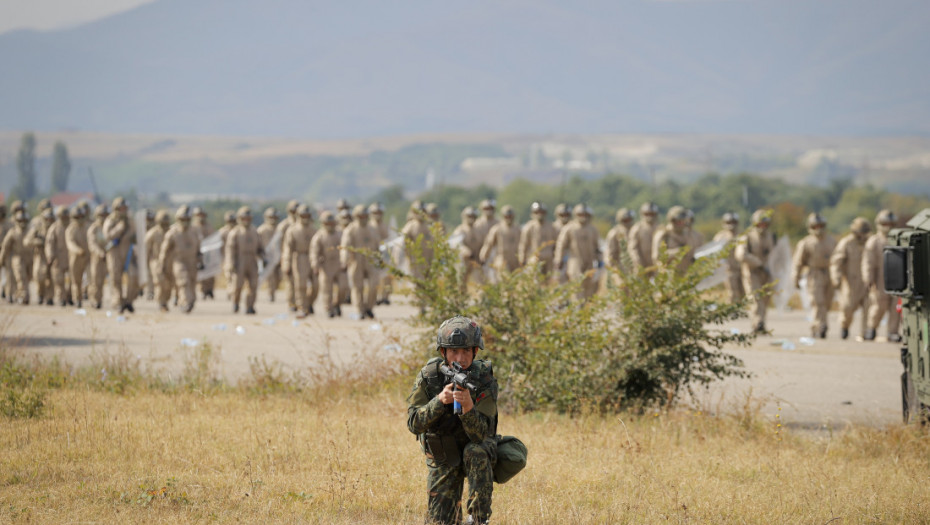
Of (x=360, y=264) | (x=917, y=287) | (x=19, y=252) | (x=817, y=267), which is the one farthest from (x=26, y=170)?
(x=917, y=287)

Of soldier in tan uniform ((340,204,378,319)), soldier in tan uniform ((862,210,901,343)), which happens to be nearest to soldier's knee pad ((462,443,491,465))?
soldier in tan uniform ((862,210,901,343))

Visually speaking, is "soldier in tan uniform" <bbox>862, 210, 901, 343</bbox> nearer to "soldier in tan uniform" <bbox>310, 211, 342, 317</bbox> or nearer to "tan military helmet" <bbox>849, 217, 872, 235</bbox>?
"tan military helmet" <bbox>849, 217, 872, 235</bbox>

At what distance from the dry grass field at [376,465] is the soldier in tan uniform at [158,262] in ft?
39.4

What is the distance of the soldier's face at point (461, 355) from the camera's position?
5750 mm

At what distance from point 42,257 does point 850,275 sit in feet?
58.6

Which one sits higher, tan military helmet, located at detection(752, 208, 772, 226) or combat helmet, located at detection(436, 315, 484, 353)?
tan military helmet, located at detection(752, 208, 772, 226)

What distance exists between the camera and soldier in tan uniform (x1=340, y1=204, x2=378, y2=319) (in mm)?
21578

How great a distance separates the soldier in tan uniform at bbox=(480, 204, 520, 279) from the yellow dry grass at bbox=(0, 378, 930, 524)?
40.2 feet

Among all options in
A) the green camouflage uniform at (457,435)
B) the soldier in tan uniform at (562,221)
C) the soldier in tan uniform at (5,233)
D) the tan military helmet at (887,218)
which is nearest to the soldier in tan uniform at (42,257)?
the soldier in tan uniform at (5,233)

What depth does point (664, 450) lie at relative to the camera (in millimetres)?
8820

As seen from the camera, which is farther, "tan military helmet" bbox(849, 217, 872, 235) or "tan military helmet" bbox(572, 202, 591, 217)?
"tan military helmet" bbox(572, 202, 591, 217)

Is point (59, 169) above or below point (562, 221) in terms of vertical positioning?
above

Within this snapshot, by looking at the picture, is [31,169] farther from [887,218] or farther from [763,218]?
[763,218]

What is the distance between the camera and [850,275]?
61.6 ft
